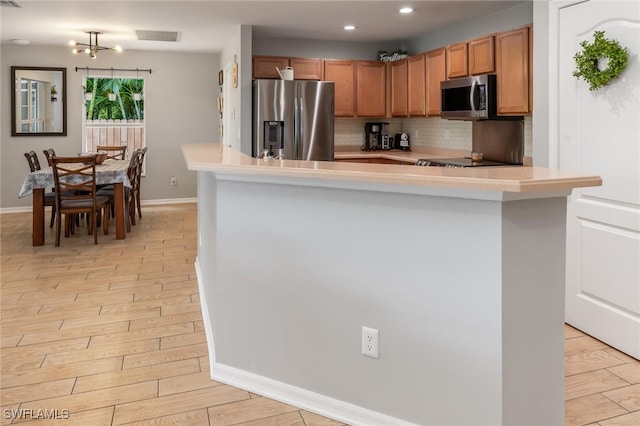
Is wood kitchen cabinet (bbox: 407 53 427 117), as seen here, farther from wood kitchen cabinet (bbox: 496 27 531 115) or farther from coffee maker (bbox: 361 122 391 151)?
wood kitchen cabinet (bbox: 496 27 531 115)

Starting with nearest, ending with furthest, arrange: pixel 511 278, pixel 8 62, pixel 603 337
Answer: pixel 511 278
pixel 603 337
pixel 8 62

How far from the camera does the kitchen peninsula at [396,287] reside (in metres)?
1.66

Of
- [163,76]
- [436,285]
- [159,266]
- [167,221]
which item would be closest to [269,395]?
[436,285]

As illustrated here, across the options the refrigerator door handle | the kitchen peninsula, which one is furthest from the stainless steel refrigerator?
the kitchen peninsula

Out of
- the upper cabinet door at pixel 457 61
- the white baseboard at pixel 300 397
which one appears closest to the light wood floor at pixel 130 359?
the white baseboard at pixel 300 397

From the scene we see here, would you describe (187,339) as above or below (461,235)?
below

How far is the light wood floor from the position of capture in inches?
86.4

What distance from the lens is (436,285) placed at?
1785 mm

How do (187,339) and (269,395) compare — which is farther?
(187,339)

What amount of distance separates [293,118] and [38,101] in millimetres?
4351

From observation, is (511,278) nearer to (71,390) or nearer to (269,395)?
(269,395)

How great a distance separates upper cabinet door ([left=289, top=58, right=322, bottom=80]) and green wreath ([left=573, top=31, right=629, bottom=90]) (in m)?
3.80

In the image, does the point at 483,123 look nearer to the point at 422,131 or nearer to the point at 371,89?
the point at 422,131

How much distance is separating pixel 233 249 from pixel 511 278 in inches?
49.5
